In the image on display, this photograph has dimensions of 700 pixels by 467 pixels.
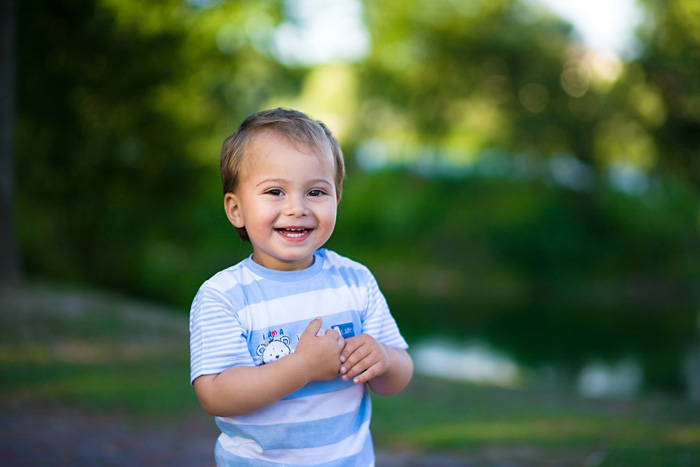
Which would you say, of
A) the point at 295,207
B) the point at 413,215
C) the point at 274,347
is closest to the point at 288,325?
the point at 274,347

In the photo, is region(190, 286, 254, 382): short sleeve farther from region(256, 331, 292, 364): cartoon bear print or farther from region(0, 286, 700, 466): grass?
region(0, 286, 700, 466): grass

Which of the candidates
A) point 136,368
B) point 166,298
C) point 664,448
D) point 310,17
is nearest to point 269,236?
point 664,448

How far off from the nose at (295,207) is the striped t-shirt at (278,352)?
0.50ft

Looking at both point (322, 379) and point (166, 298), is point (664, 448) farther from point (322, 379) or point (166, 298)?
point (166, 298)

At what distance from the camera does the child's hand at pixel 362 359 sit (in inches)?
65.7

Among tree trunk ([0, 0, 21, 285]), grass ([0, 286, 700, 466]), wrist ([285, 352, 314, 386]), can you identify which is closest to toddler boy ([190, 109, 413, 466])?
wrist ([285, 352, 314, 386])

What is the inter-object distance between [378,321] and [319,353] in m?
0.27

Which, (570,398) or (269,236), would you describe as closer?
(269,236)

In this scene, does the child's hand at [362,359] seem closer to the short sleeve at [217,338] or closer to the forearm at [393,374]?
the forearm at [393,374]

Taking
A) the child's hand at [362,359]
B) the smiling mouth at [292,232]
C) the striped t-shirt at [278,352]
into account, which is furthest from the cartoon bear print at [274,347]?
the smiling mouth at [292,232]

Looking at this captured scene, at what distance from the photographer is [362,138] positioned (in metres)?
19.8

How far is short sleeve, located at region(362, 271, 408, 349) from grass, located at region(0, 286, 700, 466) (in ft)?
7.42

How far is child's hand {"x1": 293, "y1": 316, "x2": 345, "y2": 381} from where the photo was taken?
1621 mm

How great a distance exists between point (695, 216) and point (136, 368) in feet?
43.9
